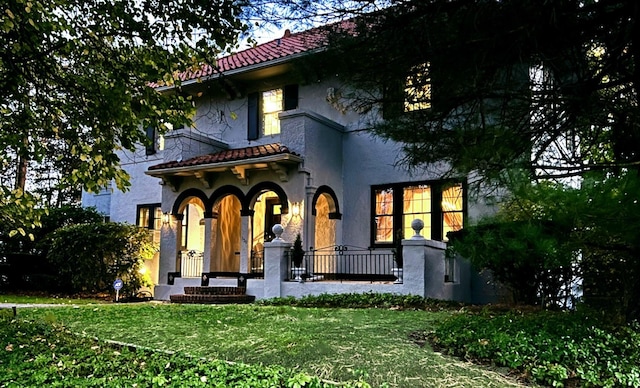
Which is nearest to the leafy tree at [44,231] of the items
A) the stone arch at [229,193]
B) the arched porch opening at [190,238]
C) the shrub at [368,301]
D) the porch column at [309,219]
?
the arched porch opening at [190,238]

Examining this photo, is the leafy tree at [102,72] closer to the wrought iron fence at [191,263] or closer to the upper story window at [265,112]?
the upper story window at [265,112]

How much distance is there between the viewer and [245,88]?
17938mm

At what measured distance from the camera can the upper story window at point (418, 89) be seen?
235 inches

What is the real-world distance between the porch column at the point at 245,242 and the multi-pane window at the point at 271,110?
3.08 m

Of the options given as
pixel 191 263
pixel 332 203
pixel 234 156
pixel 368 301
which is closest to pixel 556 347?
pixel 368 301

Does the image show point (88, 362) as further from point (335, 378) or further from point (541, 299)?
point (541, 299)

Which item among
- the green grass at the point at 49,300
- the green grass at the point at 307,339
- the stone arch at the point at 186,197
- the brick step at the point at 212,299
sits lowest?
the green grass at the point at 49,300

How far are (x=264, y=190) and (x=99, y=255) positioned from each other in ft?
18.2

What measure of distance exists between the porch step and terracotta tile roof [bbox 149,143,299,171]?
11.5 ft

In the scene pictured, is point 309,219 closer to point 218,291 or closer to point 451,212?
point 218,291

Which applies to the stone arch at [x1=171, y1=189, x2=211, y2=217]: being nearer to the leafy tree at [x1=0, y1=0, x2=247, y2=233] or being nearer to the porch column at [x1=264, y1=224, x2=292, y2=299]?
the porch column at [x1=264, y1=224, x2=292, y2=299]

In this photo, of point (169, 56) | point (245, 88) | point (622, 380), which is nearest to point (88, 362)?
point (169, 56)

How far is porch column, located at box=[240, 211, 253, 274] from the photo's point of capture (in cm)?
1553

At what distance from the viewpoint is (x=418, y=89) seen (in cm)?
618
